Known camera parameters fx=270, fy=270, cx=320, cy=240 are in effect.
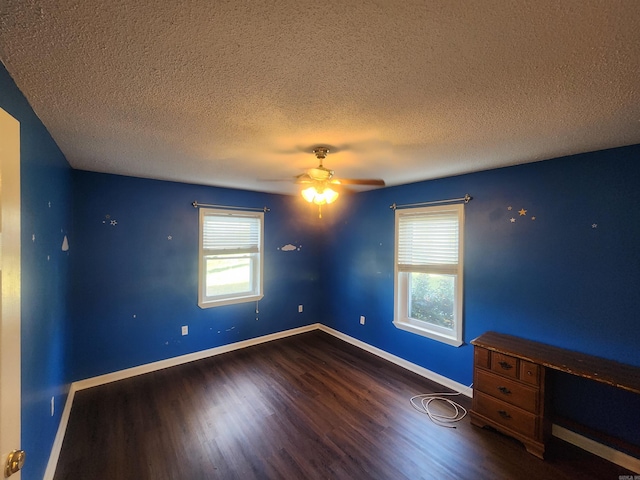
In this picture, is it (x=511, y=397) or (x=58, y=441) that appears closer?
(x=58, y=441)

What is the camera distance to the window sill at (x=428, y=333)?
2988 mm

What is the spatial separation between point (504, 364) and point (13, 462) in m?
2.89

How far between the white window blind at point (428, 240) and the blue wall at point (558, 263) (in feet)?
0.58

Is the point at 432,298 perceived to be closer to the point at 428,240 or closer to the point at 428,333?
the point at 428,333

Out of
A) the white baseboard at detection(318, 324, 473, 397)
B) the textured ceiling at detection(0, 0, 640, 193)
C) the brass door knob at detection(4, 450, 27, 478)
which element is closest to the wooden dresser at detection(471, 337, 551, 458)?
the white baseboard at detection(318, 324, 473, 397)

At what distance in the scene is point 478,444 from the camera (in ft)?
7.20

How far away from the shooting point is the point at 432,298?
3322mm

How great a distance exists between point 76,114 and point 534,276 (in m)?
3.67

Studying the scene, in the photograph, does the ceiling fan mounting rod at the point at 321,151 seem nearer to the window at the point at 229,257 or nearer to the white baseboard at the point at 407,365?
the window at the point at 229,257

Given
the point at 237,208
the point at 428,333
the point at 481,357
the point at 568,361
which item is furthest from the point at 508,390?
the point at 237,208

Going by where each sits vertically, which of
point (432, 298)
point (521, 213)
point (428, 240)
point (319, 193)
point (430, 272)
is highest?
point (319, 193)

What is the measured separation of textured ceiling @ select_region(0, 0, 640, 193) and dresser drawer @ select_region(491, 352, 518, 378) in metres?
1.71

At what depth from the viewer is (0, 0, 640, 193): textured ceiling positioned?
0.86 m

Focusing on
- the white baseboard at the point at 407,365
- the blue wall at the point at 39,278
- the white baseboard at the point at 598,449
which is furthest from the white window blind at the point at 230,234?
the white baseboard at the point at 598,449
